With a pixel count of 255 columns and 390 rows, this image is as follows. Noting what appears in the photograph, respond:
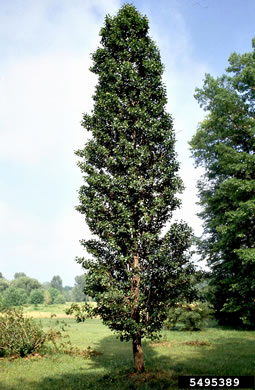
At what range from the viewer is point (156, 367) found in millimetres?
14273

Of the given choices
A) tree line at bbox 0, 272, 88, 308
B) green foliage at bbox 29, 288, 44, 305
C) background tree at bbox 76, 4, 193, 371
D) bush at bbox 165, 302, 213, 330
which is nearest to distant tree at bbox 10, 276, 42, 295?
tree line at bbox 0, 272, 88, 308

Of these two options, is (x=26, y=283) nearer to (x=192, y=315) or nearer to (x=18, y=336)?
(x=192, y=315)

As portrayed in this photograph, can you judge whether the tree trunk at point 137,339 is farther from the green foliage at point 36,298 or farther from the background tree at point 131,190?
the green foliage at point 36,298

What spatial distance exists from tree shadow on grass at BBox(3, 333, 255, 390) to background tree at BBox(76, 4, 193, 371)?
1.44 meters

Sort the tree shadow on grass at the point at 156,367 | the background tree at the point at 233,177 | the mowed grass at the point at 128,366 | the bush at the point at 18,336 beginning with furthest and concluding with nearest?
1. the background tree at the point at 233,177
2. the bush at the point at 18,336
3. the mowed grass at the point at 128,366
4. the tree shadow on grass at the point at 156,367

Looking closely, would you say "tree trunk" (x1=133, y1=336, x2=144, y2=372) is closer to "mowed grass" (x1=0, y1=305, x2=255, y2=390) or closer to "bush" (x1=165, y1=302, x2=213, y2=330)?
"mowed grass" (x1=0, y1=305, x2=255, y2=390)

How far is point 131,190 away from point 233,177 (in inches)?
564

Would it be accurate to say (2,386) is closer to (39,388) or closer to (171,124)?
(39,388)

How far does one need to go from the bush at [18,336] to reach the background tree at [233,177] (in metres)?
15.2

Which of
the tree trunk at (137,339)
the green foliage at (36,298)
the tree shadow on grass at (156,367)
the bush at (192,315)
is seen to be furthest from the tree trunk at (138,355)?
the green foliage at (36,298)

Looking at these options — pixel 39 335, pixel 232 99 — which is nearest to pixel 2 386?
pixel 39 335

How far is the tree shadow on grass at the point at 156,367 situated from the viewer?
11.9 meters

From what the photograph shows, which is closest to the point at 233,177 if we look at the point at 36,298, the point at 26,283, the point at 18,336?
the point at 18,336

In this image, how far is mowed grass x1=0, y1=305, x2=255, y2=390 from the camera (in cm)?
1212
